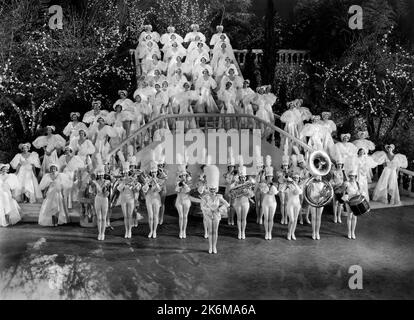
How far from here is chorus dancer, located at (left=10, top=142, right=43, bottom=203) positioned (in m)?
15.6

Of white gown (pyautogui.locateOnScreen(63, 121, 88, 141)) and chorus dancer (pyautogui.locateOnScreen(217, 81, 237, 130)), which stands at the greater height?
chorus dancer (pyautogui.locateOnScreen(217, 81, 237, 130))

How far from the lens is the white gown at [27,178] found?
15594 millimetres


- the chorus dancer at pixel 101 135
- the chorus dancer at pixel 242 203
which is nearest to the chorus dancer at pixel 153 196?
the chorus dancer at pixel 242 203

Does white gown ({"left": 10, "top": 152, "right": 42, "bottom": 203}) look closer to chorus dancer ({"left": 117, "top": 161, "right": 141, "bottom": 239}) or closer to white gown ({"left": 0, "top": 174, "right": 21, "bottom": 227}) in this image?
white gown ({"left": 0, "top": 174, "right": 21, "bottom": 227})

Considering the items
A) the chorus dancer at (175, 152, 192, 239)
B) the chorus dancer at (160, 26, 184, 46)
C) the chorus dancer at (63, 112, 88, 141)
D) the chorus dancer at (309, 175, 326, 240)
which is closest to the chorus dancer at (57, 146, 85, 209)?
the chorus dancer at (63, 112, 88, 141)

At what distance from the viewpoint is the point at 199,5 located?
84.2ft

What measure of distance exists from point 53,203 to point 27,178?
1.72 meters

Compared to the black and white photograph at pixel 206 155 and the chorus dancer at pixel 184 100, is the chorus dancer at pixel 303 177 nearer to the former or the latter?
the black and white photograph at pixel 206 155

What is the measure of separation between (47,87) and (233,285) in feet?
41.1

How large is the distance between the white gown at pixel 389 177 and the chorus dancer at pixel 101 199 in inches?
280

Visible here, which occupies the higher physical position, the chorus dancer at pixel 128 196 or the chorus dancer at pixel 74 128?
the chorus dancer at pixel 74 128

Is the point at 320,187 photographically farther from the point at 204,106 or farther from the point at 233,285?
the point at 204,106

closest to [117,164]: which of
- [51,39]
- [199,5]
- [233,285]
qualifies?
[233,285]
